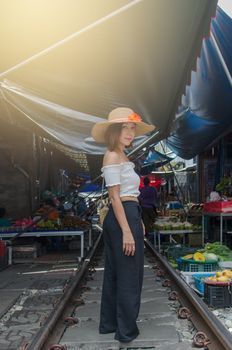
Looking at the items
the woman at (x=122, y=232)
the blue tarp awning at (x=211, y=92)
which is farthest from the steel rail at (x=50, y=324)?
the blue tarp awning at (x=211, y=92)

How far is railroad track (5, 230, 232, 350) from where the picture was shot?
12.8ft

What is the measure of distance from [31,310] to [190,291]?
2.05 m

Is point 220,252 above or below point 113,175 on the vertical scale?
below

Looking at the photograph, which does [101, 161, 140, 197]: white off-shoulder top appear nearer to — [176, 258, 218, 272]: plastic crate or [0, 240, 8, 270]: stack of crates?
[176, 258, 218, 272]: plastic crate

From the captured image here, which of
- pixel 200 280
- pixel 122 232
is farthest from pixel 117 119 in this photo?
pixel 200 280

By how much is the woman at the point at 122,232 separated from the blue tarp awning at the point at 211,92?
408 cm

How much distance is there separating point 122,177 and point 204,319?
5.33 feet

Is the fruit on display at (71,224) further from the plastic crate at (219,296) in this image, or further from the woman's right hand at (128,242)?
the woman's right hand at (128,242)

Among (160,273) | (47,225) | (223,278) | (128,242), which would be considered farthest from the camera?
(47,225)

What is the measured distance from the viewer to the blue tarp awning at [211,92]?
7.98 m

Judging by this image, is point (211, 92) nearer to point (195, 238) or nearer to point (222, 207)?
point (222, 207)

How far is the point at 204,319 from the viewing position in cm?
457

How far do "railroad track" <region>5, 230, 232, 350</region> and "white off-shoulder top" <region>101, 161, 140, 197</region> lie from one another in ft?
4.39

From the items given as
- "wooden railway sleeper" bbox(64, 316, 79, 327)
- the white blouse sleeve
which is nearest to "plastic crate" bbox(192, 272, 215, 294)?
"wooden railway sleeper" bbox(64, 316, 79, 327)
